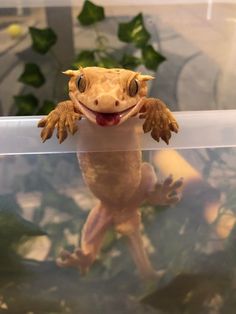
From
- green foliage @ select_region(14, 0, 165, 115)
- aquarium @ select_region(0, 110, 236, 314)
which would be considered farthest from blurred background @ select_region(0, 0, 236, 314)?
green foliage @ select_region(14, 0, 165, 115)

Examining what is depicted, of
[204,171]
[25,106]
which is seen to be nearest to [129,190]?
[204,171]

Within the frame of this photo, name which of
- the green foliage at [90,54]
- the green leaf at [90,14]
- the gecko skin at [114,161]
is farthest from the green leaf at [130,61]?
the gecko skin at [114,161]

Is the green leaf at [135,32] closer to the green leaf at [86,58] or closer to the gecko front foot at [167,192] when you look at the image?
the green leaf at [86,58]

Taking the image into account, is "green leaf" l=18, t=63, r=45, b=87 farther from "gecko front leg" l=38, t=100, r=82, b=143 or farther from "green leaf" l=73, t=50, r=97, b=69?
"gecko front leg" l=38, t=100, r=82, b=143

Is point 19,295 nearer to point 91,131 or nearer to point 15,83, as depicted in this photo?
point 91,131

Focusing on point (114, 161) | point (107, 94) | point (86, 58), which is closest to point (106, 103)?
point (107, 94)

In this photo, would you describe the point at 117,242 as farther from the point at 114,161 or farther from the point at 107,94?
the point at 107,94

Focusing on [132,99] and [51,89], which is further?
[51,89]

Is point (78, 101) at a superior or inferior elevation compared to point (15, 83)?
superior
